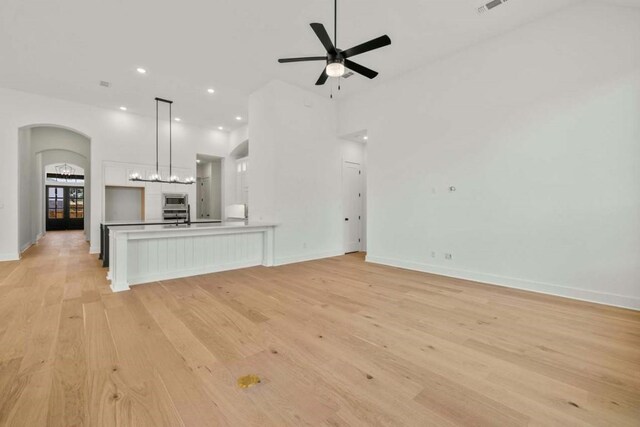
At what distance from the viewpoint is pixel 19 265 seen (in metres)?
5.50

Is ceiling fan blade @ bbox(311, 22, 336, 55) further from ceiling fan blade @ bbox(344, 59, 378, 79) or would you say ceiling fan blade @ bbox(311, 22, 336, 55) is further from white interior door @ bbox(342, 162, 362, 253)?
white interior door @ bbox(342, 162, 362, 253)

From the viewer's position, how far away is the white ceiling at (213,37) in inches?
144

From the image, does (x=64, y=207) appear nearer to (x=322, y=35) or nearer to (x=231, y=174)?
(x=231, y=174)

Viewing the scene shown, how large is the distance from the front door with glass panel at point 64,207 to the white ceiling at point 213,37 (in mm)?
10289

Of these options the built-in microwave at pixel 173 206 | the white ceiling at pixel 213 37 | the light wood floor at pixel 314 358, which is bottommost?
the light wood floor at pixel 314 358

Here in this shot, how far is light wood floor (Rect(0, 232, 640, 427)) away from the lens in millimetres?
1563

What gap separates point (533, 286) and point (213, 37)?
20.0ft

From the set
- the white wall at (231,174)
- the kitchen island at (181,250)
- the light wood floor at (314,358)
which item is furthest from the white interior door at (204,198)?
the light wood floor at (314,358)

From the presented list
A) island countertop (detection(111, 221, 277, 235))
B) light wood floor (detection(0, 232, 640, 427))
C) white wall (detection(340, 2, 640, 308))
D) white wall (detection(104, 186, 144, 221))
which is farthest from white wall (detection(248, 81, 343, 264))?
white wall (detection(104, 186, 144, 221))

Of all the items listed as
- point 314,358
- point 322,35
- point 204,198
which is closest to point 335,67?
point 322,35

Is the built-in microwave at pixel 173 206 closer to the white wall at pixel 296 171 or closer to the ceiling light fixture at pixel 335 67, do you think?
the white wall at pixel 296 171

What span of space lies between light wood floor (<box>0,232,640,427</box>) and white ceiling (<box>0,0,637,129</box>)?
152 inches

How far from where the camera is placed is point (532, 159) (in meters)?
3.93

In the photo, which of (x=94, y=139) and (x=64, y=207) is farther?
(x=64, y=207)
